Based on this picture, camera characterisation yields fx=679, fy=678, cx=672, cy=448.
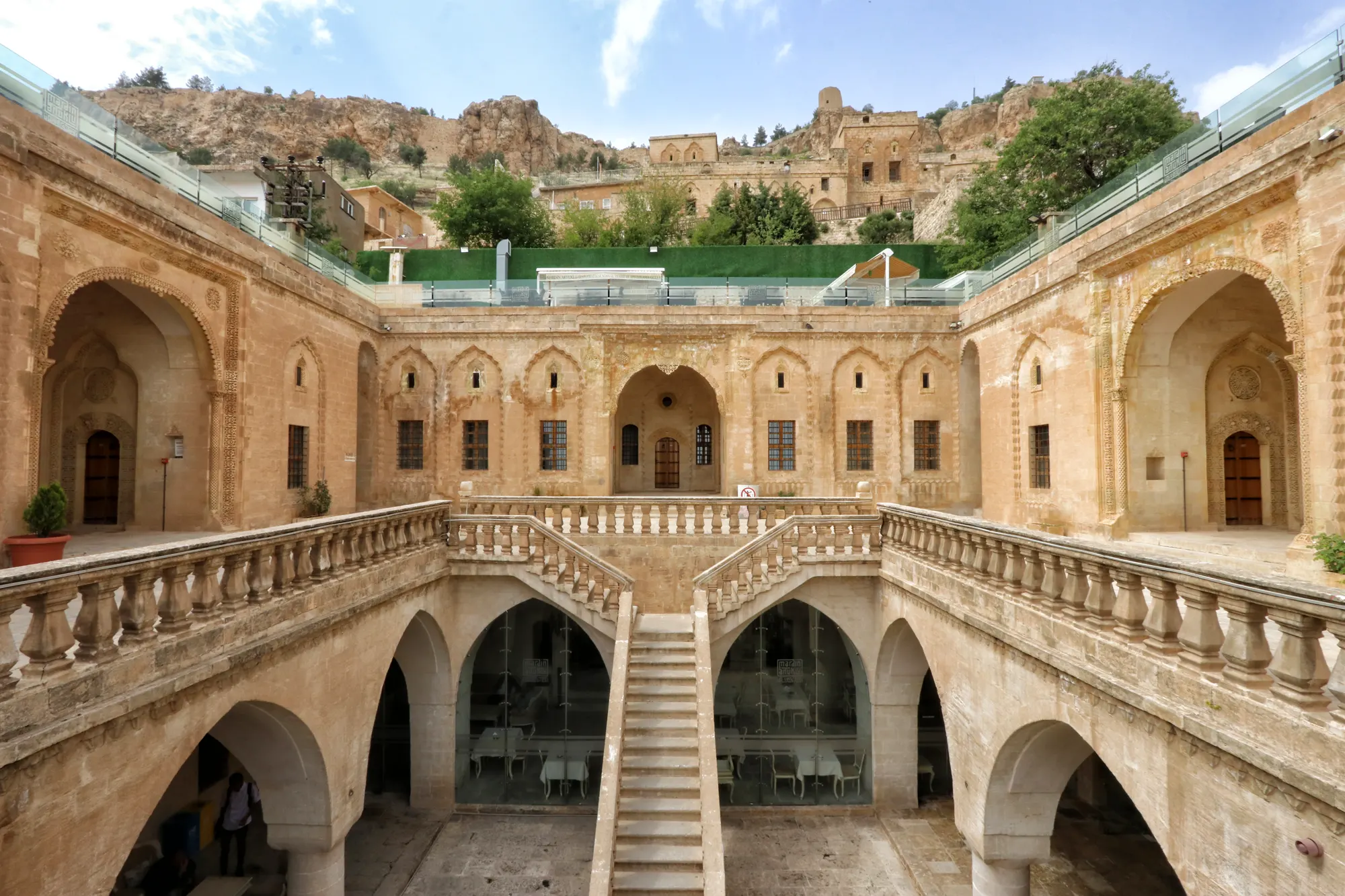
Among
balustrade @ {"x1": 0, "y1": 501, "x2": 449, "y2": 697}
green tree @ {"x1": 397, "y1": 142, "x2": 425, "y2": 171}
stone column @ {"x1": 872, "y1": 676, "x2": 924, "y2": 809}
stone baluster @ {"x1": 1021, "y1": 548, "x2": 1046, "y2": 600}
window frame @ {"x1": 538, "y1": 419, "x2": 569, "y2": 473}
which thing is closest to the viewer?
balustrade @ {"x1": 0, "y1": 501, "x2": 449, "y2": 697}

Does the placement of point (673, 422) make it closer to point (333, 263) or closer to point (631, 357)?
point (631, 357)

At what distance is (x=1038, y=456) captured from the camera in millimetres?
15375

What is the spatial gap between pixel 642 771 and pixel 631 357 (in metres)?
12.4

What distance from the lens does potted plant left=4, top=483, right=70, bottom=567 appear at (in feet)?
28.8

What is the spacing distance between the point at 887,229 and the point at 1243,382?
110ft

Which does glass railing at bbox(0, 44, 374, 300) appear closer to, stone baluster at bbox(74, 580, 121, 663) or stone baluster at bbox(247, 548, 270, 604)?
stone baluster at bbox(247, 548, 270, 604)

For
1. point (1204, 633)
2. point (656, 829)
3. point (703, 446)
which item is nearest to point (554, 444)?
point (703, 446)

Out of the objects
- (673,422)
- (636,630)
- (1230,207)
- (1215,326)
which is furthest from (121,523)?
(1215,326)

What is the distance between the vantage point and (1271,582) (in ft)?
14.1

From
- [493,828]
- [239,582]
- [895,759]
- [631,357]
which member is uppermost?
[631,357]

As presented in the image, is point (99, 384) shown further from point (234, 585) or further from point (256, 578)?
point (234, 585)

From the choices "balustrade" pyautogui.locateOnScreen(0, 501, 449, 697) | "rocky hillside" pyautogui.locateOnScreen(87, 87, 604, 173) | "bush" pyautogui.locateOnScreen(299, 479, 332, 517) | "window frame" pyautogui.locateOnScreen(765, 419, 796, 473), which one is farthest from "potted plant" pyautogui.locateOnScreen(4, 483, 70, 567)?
"rocky hillside" pyautogui.locateOnScreen(87, 87, 604, 173)

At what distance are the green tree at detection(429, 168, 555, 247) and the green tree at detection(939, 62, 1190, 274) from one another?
20833 mm

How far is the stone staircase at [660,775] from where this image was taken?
7.96 metres
